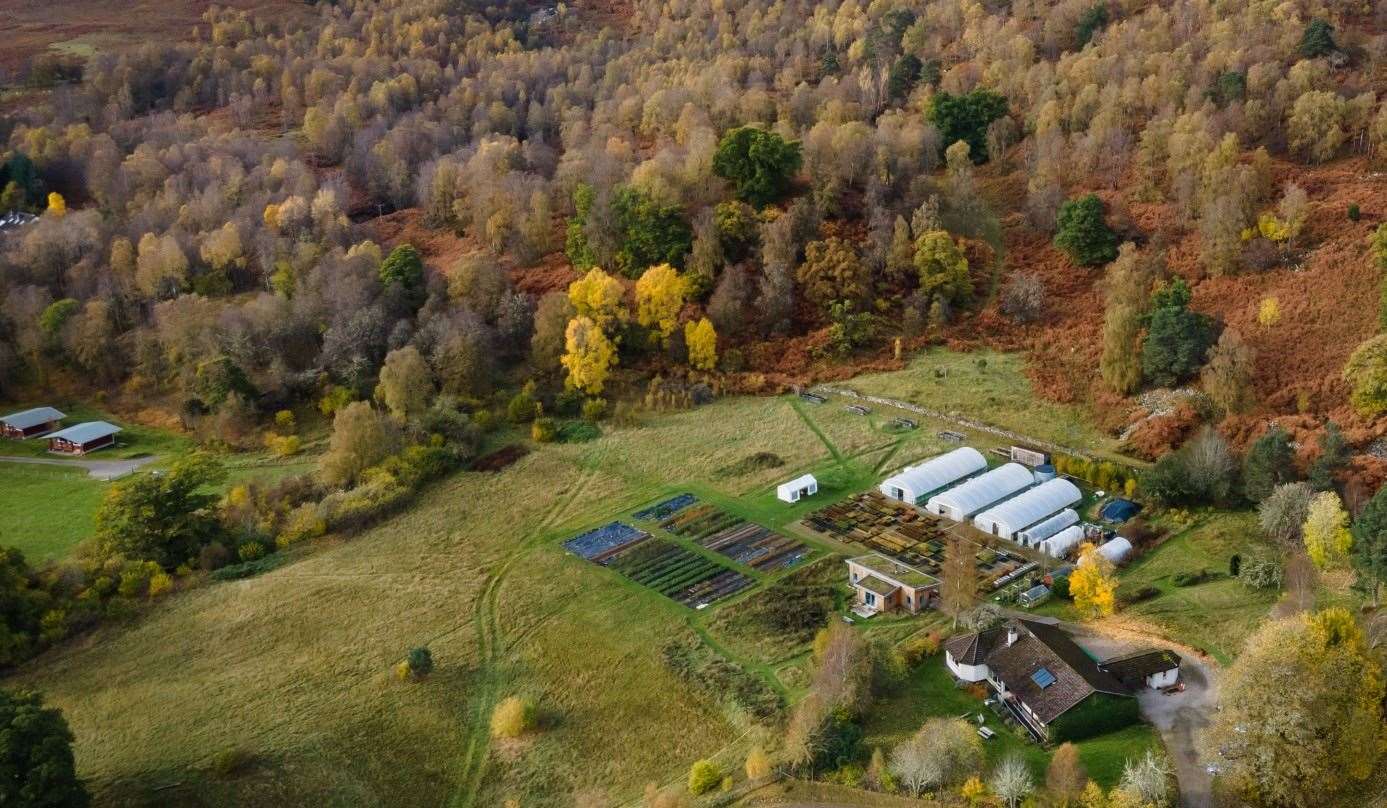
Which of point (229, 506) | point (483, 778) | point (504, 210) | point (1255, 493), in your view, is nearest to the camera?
point (483, 778)

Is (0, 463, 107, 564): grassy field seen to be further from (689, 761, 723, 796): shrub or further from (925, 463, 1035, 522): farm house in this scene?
(925, 463, 1035, 522): farm house

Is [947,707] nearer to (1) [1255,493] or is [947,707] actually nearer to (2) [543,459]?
(1) [1255,493]

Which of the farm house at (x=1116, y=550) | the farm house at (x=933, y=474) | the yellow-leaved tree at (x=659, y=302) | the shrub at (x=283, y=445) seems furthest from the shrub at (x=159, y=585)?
the farm house at (x=1116, y=550)

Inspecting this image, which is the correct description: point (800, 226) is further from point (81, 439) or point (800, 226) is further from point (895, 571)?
point (81, 439)


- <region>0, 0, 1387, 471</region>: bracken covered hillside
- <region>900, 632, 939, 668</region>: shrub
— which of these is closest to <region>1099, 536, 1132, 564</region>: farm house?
<region>900, 632, 939, 668</region>: shrub

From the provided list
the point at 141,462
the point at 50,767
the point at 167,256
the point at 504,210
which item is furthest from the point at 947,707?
the point at 167,256
